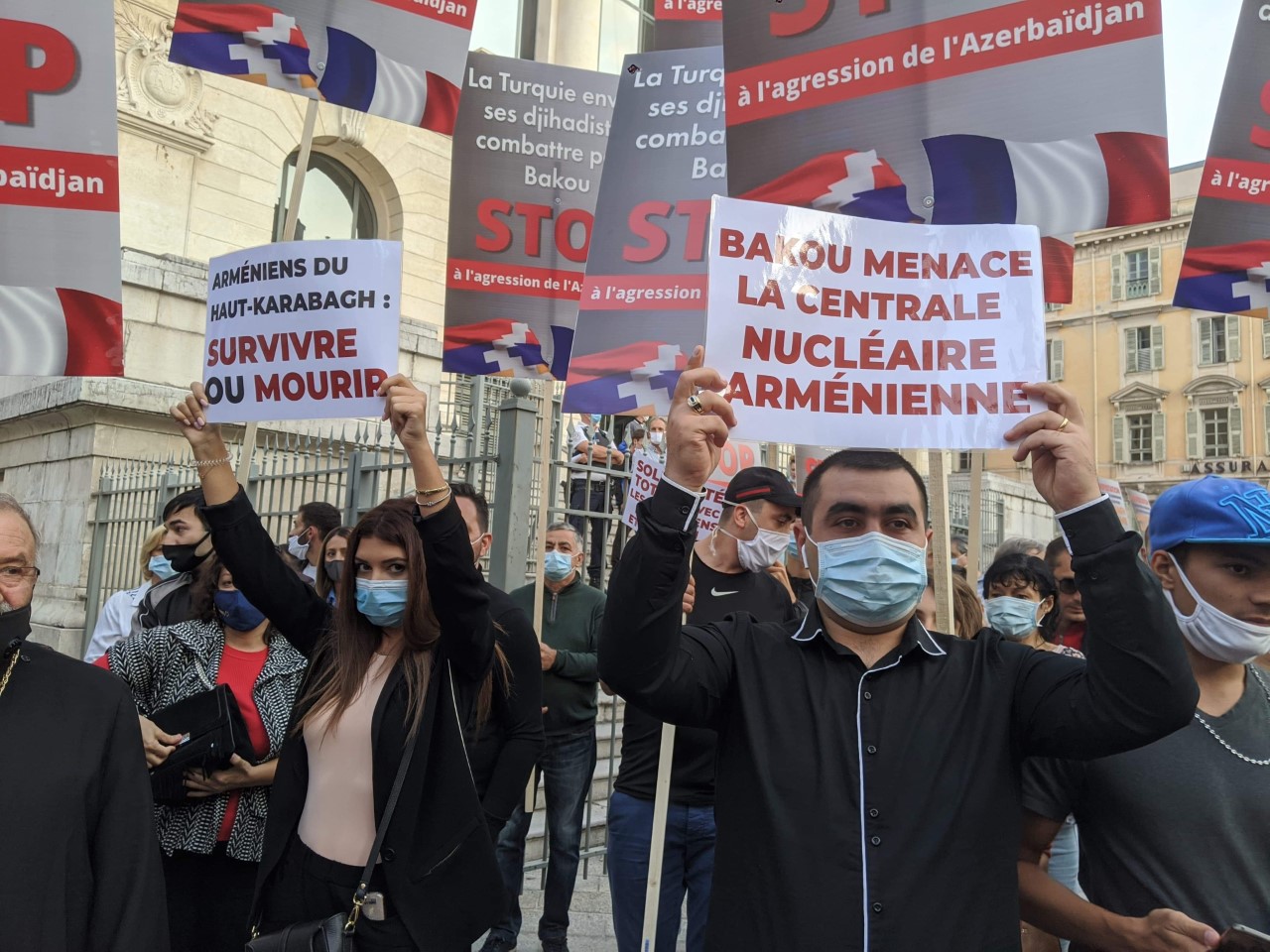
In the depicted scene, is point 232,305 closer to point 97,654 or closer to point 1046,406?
point 97,654

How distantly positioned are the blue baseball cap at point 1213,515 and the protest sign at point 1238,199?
252 centimetres

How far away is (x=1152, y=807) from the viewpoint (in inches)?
81.1

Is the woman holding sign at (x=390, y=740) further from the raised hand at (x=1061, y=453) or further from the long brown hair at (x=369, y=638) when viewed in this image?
the raised hand at (x=1061, y=453)

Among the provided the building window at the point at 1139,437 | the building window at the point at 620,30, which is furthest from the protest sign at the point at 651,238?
the building window at the point at 1139,437

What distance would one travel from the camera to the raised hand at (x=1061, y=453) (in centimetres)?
197

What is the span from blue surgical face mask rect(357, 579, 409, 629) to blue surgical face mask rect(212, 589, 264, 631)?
763mm

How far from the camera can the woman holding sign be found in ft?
8.84

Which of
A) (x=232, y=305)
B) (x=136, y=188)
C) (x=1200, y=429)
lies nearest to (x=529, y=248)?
(x=232, y=305)

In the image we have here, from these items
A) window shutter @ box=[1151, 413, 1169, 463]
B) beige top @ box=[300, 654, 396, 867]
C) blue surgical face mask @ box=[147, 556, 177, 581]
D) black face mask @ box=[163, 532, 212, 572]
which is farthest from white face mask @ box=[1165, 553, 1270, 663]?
window shutter @ box=[1151, 413, 1169, 463]

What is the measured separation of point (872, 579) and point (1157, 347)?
51254mm

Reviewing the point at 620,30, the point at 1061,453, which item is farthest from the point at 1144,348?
the point at 1061,453

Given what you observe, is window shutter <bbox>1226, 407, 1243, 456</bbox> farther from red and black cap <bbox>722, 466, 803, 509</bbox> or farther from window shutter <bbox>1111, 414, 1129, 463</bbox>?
red and black cap <bbox>722, 466, 803, 509</bbox>

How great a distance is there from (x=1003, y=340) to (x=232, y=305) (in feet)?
8.74

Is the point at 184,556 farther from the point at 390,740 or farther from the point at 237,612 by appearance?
the point at 390,740
